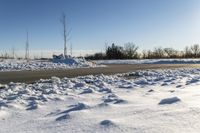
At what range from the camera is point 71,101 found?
681 cm

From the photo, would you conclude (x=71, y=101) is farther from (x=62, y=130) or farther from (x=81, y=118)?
(x=62, y=130)

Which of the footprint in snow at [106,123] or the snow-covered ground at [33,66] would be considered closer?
the footprint in snow at [106,123]

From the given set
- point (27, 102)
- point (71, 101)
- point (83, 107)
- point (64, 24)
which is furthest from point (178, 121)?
point (64, 24)

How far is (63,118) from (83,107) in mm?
911

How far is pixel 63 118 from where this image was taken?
4.64 metres

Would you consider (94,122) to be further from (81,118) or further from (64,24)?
(64,24)

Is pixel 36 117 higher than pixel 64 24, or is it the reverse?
pixel 64 24

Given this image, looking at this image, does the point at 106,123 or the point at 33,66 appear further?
the point at 33,66

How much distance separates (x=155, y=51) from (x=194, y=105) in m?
72.2

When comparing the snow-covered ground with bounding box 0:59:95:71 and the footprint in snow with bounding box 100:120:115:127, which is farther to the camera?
the snow-covered ground with bounding box 0:59:95:71

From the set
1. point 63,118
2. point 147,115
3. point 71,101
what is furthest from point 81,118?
point 71,101

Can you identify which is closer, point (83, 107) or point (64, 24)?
point (83, 107)

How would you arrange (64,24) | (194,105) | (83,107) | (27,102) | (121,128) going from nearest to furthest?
1. (121,128)
2. (194,105)
3. (83,107)
4. (27,102)
5. (64,24)

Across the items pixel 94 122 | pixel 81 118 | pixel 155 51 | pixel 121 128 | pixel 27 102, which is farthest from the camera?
pixel 155 51
